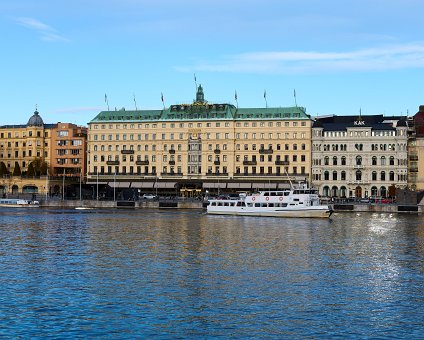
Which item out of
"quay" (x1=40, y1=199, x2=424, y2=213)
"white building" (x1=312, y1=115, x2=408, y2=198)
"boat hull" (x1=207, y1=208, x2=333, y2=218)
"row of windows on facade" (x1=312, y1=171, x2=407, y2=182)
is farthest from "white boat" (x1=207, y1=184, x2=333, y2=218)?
"white building" (x1=312, y1=115, x2=408, y2=198)

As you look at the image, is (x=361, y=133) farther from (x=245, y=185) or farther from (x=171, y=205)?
(x=171, y=205)

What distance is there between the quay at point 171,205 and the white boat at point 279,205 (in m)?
18.1

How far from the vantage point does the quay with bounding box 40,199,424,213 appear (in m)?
151

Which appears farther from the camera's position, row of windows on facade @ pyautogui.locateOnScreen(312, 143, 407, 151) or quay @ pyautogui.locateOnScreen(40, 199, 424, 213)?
row of windows on facade @ pyautogui.locateOnScreen(312, 143, 407, 151)

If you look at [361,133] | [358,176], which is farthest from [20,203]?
[361,133]

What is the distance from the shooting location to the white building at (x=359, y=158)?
19012cm

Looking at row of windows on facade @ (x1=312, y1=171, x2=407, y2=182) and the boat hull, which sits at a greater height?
row of windows on facade @ (x1=312, y1=171, x2=407, y2=182)

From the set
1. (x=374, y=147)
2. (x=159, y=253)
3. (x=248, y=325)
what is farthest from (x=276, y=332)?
(x=374, y=147)

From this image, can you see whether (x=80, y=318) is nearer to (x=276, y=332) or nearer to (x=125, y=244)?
(x=276, y=332)

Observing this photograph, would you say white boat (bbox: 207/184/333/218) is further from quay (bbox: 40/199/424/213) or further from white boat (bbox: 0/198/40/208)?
white boat (bbox: 0/198/40/208)

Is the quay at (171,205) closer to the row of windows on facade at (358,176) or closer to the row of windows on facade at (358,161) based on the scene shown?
the row of windows on facade at (358,176)

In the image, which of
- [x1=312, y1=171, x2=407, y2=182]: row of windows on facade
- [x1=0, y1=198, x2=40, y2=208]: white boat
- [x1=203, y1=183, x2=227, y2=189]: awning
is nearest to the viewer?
[x1=0, y1=198, x2=40, y2=208]: white boat

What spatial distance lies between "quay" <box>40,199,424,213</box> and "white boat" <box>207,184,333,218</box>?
59.5 feet

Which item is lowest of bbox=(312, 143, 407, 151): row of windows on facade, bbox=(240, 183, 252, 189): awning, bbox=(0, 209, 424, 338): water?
bbox=(0, 209, 424, 338): water
